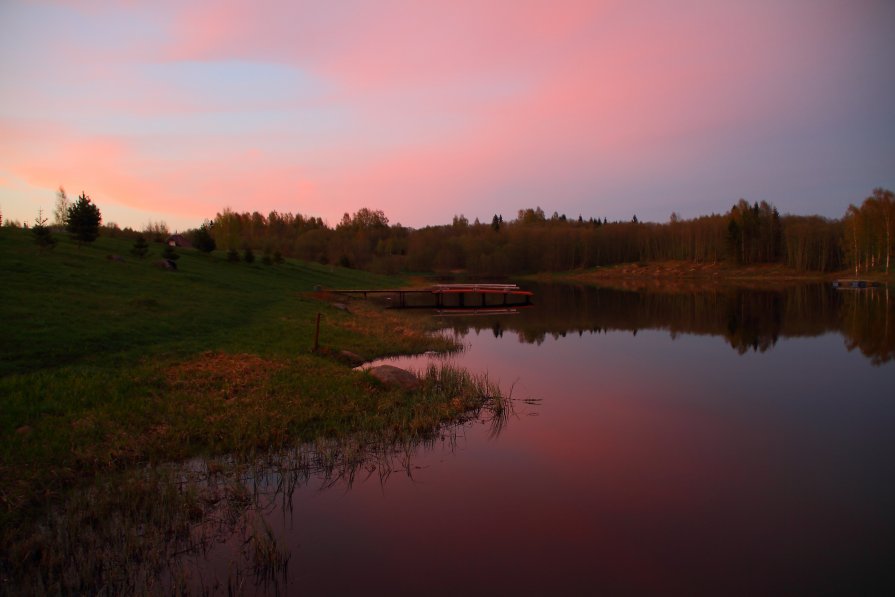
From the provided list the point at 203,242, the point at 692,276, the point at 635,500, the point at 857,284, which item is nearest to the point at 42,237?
the point at 203,242

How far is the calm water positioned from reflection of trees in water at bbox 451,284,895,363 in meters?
10.5

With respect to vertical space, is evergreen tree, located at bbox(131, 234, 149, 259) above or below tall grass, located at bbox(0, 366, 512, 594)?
above

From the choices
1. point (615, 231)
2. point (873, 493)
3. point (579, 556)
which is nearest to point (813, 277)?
point (615, 231)

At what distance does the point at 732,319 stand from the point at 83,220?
166 feet

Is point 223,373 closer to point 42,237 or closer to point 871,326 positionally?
point 42,237

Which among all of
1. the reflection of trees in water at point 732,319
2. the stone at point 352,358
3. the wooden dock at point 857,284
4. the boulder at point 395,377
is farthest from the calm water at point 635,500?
the wooden dock at point 857,284

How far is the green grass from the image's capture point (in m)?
10.4

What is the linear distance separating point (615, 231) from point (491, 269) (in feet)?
124

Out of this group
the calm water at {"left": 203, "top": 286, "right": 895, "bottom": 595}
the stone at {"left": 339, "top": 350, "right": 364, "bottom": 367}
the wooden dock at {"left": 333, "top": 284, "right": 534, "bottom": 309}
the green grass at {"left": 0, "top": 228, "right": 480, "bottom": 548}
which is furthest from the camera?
the wooden dock at {"left": 333, "top": 284, "right": 534, "bottom": 309}

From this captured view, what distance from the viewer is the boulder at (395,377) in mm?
16672

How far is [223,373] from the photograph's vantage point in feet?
51.2

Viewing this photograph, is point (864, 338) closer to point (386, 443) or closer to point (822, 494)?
point (822, 494)

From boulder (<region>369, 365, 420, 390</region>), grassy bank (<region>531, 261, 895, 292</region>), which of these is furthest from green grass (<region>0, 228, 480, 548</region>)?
grassy bank (<region>531, 261, 895, 292</region>)

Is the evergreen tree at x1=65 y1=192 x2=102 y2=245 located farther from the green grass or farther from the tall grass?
the tall grass
